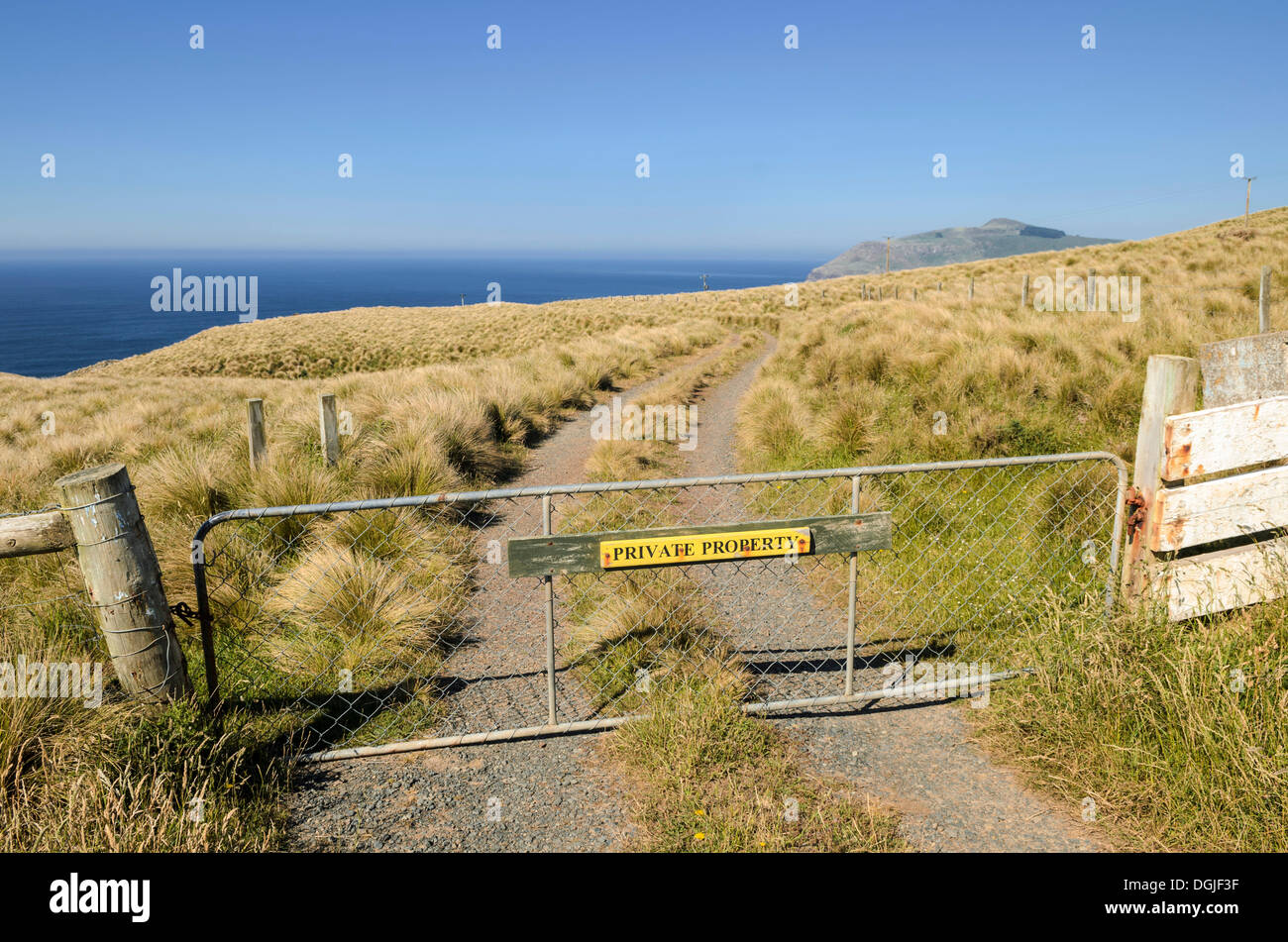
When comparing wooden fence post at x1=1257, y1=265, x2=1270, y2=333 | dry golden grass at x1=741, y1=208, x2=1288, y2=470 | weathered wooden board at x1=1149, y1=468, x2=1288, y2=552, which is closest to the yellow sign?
weathered wooden board at x1=1149, y1=468, x2=1288, y2=552

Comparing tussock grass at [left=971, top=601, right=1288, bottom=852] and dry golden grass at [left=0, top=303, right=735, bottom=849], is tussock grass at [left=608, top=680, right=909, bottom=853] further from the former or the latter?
dry golden grass at [left=0, top=303, right=735, bottom=849]

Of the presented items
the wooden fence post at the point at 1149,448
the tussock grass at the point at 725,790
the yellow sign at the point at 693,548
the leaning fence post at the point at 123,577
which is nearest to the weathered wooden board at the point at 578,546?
the yellow sign at the point at 693,548

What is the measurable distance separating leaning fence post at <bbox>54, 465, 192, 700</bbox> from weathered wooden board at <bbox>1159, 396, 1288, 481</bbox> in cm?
515

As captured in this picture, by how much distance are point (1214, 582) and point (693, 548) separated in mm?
2908

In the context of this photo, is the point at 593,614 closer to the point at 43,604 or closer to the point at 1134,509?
the point at 1134,509

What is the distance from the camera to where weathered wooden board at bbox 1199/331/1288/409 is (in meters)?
4.09

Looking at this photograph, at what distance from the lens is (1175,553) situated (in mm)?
4191

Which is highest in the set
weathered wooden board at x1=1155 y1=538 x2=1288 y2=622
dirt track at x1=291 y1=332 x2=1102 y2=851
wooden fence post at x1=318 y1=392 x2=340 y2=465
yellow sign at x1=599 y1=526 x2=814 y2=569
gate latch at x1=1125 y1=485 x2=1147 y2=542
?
wooden fence post at x1=318 y1=392 x2=340 y2=465

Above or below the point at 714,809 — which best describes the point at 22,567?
above

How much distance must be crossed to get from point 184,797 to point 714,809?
2341mm

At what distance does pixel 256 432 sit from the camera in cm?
849

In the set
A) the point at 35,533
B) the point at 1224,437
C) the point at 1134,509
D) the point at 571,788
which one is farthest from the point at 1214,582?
the point at 35,533
